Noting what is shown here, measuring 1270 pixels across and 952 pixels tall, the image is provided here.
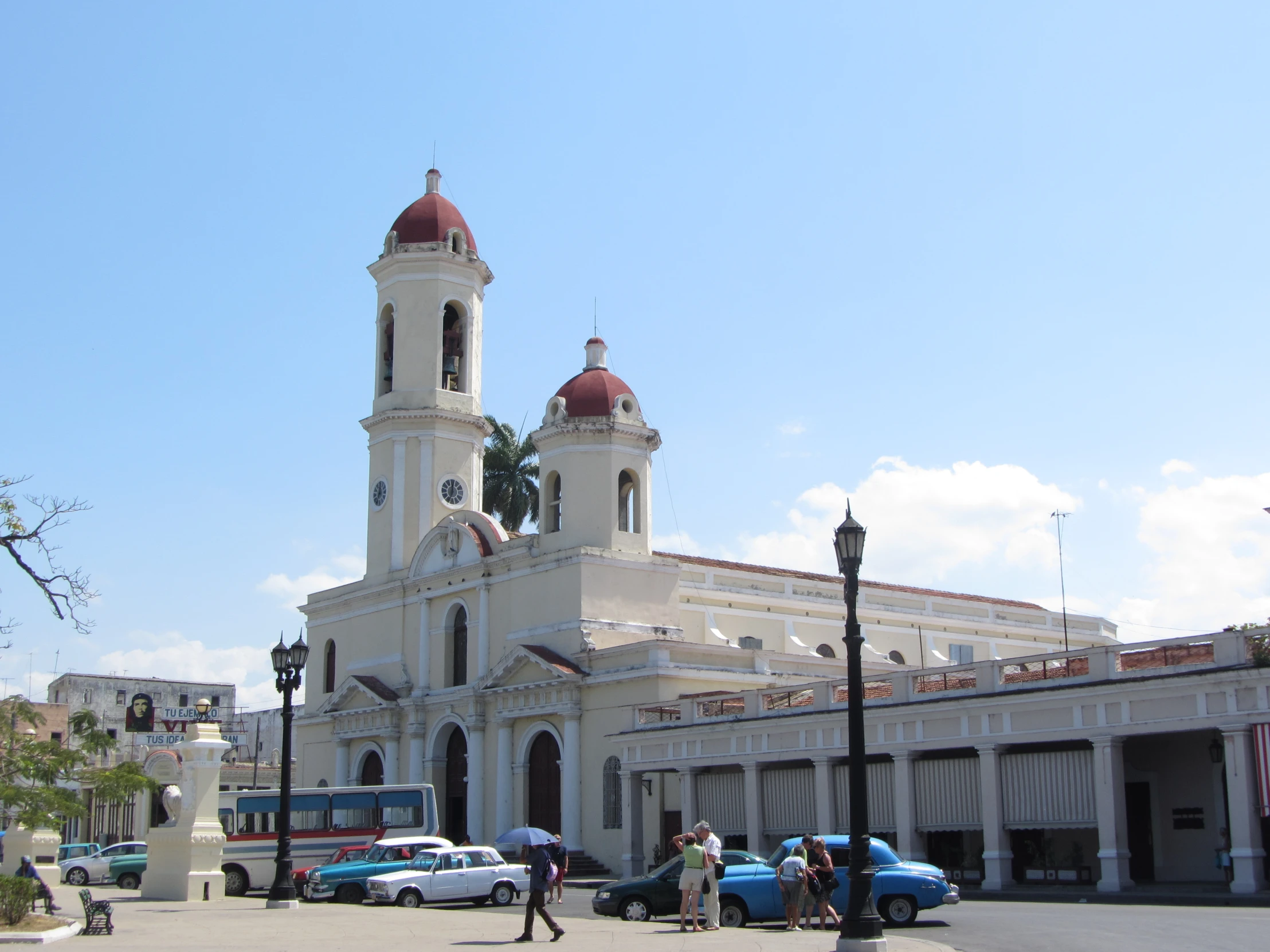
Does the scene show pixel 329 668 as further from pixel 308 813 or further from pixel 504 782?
pixel 308 813

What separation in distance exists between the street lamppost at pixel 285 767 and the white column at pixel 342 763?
23651 mm

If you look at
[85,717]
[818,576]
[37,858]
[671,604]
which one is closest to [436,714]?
[671,604]

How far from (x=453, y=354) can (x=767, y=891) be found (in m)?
33.8

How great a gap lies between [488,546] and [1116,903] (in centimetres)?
2729

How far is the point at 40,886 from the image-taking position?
2270cm

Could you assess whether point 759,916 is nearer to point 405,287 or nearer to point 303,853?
point 303,853

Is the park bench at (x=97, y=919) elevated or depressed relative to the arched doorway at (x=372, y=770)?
depressed

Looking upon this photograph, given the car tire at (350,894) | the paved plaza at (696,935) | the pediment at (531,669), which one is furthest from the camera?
the pediment at (531,669)

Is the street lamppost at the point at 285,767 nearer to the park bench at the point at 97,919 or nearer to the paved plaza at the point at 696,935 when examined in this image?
the paved plaza at the point at 696,935

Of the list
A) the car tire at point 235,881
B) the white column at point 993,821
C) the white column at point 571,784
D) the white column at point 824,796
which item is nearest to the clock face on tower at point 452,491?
the white column at point 571,784

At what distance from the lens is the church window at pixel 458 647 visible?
48062mm

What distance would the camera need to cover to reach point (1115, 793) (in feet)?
84.0

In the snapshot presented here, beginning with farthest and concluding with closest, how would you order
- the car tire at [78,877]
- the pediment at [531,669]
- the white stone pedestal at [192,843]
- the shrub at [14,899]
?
the car tire at [78,877] < the pediment at [531,669] < the white stone pedestal at [192,843] < the shrub at [14,899]

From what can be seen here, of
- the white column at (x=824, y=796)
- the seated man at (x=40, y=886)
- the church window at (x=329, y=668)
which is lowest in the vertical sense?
the seated man at (x=40, y=886)
